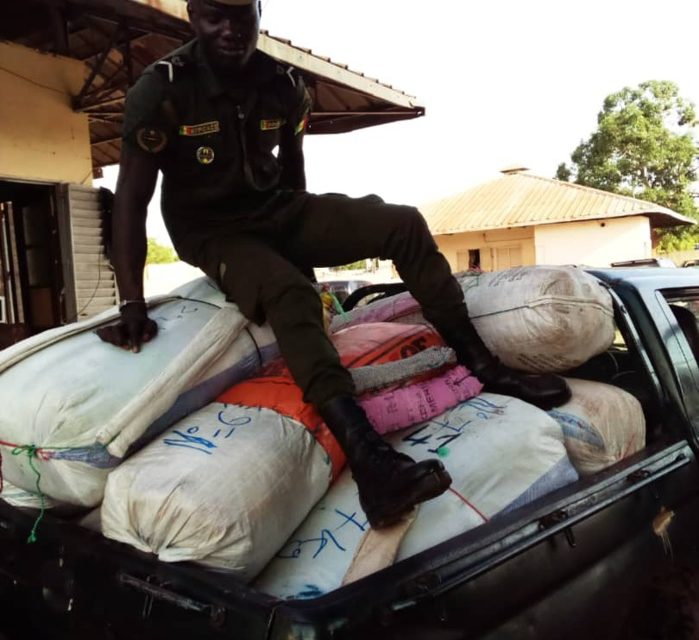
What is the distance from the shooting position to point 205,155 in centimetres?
196

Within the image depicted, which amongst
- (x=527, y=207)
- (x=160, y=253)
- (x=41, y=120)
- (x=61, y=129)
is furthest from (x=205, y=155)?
(x=160, y=253)

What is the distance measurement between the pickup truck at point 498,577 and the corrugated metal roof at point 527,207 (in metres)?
18.0

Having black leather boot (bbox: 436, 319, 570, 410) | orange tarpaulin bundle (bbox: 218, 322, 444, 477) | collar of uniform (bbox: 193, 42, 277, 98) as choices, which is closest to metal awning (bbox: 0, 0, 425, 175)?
collar of uniform (bbox: 193, 42, 277, 98)

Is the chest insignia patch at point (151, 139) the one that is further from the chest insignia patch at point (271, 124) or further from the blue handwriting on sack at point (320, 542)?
the blue handwriting on sack at point (320, 542)

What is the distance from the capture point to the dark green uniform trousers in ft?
5.54

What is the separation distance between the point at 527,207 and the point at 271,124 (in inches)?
761

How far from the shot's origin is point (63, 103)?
6.35m

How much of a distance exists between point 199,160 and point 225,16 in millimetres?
394

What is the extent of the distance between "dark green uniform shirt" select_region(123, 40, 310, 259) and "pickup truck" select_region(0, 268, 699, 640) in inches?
37.2

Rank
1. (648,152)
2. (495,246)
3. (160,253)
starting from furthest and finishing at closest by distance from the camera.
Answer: (160,253) → (648,152) → (495,246)

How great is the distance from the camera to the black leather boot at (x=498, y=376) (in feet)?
6.38

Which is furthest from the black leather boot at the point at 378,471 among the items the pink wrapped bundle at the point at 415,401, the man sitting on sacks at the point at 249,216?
the pink wrapped bundle at the point at 415,401

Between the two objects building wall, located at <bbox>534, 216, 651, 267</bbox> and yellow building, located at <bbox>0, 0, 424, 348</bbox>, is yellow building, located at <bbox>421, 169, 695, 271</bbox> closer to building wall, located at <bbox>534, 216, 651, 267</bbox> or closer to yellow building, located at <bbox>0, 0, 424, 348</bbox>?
building wall, located at <bbox>534, 216, 651, 267</bbox>

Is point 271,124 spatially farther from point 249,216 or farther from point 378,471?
point 378,471
